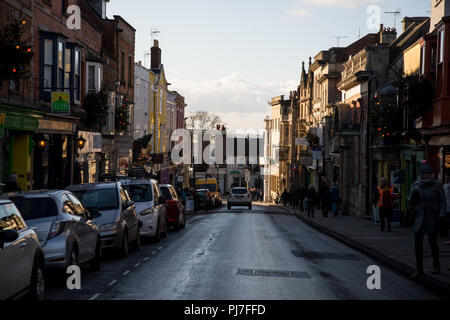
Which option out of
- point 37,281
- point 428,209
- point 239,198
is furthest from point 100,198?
point 239,198

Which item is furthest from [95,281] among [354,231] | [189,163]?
[189,163]

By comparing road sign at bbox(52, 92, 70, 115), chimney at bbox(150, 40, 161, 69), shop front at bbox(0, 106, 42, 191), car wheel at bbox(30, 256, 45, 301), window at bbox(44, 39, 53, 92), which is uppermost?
chimney at bbox(150, 40, 161, 69)

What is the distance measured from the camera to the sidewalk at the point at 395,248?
531 inches

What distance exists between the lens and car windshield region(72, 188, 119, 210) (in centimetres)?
1770

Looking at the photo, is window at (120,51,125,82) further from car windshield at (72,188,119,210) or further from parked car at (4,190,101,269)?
parked car at (4,190,101,269)

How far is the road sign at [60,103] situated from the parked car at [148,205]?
241 inches

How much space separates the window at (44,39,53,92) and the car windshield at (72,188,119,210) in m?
11.3

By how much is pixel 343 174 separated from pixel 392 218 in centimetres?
1948

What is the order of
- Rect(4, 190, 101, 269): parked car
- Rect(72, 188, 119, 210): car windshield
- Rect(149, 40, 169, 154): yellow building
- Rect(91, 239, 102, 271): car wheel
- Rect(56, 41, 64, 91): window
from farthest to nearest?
Rect(149, 40, 169, 154): yellow building, Rect(56, 41, 64, 91): window, Rect(72, 188, 119, 210): car windshield, Rect(91, 239, 102, 271): car wheel, Rect(4, 190, 101, 269): parked car

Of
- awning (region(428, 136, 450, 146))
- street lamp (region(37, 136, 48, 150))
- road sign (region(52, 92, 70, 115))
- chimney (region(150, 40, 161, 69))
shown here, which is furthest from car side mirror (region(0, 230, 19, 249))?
chimney (region(150, 40, 161, 69))

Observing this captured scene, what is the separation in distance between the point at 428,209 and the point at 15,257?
7.77 metres
